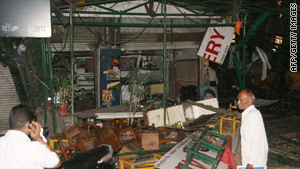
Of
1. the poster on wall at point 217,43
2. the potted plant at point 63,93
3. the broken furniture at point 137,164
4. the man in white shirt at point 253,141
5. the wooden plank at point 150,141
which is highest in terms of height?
the poster on wall at point 217,43

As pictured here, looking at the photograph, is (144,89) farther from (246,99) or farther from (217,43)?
(246,99)

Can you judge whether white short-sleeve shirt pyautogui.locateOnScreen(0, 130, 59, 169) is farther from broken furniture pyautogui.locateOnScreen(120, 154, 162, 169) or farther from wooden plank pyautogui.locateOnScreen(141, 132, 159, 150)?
wooden plank pyautogui.locateOnScreen(141, 132, 159, 150)

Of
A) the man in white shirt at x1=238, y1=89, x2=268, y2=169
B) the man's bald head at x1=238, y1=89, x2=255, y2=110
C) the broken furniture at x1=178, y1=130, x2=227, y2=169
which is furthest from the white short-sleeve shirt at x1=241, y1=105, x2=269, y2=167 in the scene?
the broken furniture at x1=178, y1=130, x2=227, y2=169

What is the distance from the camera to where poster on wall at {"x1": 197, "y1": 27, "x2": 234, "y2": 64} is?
32.8ft

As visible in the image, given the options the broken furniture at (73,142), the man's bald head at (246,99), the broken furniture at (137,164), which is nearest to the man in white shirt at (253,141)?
the man's bald head at (246,99)

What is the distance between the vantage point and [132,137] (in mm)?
8117

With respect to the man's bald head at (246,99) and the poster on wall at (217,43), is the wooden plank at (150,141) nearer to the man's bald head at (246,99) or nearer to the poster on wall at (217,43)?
the man's bald head at (246,99)

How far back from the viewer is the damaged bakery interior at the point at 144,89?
6.38 m

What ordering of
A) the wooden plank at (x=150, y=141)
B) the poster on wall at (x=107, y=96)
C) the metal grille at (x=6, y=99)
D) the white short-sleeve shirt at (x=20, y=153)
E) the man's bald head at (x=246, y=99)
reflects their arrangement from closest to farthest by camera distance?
1. the white short-sleeve shirt at (x=20, y=153)
2. the man's bald head at (x=246, y=99)
3. the wooden plank at (x=150, y=141)
4. the metal grille at (x=6, y=99)
5. the poster on wall at (x=107, y=96)

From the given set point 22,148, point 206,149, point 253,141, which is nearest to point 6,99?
point 22,148

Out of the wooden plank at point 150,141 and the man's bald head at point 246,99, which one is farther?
the wooden plank at point 150,141

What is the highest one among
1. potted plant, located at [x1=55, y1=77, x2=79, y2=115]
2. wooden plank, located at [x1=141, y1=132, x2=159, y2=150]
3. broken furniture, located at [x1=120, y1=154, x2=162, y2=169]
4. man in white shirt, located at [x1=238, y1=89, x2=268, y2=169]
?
potted plant, located at [x1=55, y1=77, x2=79, y2=115]

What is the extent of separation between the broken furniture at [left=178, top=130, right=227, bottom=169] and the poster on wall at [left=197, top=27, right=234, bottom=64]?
3.61 metres

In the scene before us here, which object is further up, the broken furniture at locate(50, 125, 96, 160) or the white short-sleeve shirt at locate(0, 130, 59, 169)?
the white short-sleeve shirt at locate(0, 130, 59, 169)
